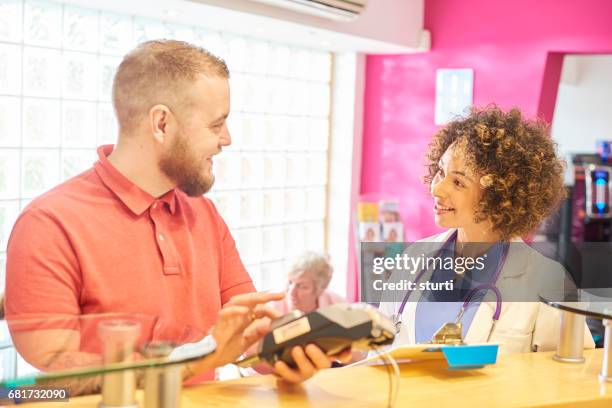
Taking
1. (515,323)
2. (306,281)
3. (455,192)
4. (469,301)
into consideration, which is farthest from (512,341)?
(306,281)

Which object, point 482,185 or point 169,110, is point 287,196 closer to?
point 482,185

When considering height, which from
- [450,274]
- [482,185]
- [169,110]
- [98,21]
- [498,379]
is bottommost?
[498,379]

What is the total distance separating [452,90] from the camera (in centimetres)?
643

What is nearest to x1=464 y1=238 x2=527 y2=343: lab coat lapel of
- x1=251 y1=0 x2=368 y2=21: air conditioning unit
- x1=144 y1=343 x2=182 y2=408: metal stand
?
x1=144 y1=343 x2=182 y2=408: metal stand

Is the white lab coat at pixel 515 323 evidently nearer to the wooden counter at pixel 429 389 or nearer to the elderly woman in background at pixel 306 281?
the wooden counter at pixel 429 389

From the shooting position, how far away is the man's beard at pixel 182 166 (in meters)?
1.95

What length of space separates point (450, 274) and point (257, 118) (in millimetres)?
4167

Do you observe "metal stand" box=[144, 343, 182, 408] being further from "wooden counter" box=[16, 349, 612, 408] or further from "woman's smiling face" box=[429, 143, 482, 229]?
"woman's smiling face" box=[429, 143, 482, 229]

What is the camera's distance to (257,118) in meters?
6.04

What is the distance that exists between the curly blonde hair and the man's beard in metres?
0.88

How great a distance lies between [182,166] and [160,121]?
12 centimetres

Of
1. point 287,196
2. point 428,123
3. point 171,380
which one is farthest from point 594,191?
point 171,380

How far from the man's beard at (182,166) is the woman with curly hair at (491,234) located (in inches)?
20.7

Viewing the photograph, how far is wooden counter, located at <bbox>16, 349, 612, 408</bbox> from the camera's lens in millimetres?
1563
